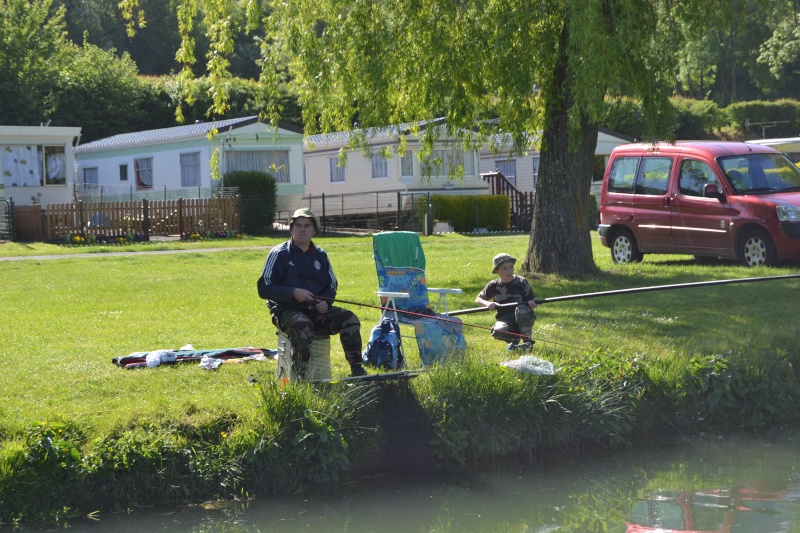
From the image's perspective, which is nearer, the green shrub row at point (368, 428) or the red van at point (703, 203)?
the green shrub row at point (368, 428)

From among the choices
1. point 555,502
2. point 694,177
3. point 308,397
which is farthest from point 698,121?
point 308,397

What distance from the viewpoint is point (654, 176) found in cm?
1720

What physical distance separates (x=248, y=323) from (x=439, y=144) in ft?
75.6

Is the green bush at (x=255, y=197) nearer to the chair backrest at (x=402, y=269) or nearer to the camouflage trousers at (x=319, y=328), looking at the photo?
the chair backrest at (x=402, y=269)

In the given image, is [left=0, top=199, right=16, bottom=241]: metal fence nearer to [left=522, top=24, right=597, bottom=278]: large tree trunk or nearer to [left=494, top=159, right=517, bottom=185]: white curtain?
[left=522, top=24, right=597, bottom=278]: large tree trunk

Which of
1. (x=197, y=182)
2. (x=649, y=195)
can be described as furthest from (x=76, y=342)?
(x=197, y=182)

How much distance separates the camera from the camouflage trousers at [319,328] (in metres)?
7.75

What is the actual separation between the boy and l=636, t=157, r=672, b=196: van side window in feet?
27.6

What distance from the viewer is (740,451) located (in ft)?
27.5

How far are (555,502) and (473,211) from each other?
25135 millimetres

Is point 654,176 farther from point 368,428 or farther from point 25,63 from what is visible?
point 25,63

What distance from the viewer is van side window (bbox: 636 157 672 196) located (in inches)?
669

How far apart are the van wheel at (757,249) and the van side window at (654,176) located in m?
1.66

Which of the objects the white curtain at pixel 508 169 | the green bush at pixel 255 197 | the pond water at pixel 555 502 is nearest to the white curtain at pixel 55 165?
the green bush at pixel 255 197
